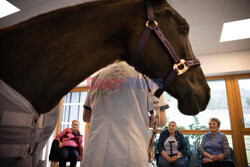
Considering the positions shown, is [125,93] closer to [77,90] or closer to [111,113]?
[111,113]

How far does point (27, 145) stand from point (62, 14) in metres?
0.47

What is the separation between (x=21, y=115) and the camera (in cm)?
46

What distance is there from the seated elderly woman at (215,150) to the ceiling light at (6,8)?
4370mm

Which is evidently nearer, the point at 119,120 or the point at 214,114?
the point at 119,120

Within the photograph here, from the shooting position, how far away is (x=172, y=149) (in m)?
3.04

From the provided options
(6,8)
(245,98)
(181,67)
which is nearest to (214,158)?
(245,98)

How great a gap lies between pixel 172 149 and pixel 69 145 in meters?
2.33

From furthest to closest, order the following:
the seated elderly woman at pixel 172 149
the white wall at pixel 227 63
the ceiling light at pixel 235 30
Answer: the white wall at pixel 227 63 → the ceiling light at pixel 235 30 → the seated elderly woman at pixel 172 149

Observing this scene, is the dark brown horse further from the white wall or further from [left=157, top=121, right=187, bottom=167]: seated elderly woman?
the white wall

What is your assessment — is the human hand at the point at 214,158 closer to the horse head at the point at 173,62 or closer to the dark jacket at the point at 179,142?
the dark jacket at the point at 179,142

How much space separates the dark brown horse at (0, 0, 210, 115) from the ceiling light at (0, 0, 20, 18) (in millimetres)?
2947

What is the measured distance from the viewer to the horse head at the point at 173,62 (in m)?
0.68

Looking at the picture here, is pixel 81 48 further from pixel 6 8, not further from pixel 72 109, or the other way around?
pixel 72 109

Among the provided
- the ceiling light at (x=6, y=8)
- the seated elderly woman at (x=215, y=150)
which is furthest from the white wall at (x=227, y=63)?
the ceiling light at (x=6, y=8)
